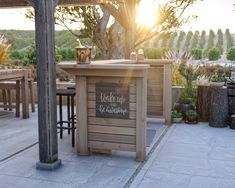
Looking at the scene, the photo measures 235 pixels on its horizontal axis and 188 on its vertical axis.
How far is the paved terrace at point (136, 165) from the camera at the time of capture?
10.8ft

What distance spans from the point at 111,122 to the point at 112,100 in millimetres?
264

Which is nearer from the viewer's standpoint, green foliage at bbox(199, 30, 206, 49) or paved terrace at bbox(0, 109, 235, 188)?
paved terrace at bbox(0, 109, 235, 188)

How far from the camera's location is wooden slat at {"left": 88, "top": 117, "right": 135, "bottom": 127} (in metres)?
3.84

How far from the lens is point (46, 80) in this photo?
347cm

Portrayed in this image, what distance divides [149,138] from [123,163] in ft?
3.74

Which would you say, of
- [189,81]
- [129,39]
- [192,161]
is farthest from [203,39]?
[192,161]

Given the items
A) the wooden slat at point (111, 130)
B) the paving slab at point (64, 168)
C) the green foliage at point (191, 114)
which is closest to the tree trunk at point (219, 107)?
the green foliage at point (191, 114)

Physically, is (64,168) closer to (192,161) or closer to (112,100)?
(112,100)

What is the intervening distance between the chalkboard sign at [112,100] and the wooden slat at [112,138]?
23cm

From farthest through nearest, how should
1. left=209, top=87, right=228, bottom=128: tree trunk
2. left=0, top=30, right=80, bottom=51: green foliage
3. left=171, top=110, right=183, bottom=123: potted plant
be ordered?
left=0, top=30, right=80, bottom=51: green foliage → left=171, top=110, right=183, bottom=123: potted plant → left=209, top=87, right=228, bottom=128: tree trunk

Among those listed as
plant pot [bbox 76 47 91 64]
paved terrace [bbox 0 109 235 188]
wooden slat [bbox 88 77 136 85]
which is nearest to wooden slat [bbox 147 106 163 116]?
paved terrace [bbox 0 109 235 188]

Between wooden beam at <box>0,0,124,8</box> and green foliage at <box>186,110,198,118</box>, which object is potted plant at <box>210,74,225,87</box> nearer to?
green foliage at <box>186,110,198,118</box>

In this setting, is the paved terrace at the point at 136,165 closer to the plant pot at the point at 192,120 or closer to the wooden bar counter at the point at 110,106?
the wooden bar counter at the point at 110,106

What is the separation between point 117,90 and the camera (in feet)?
12.6
